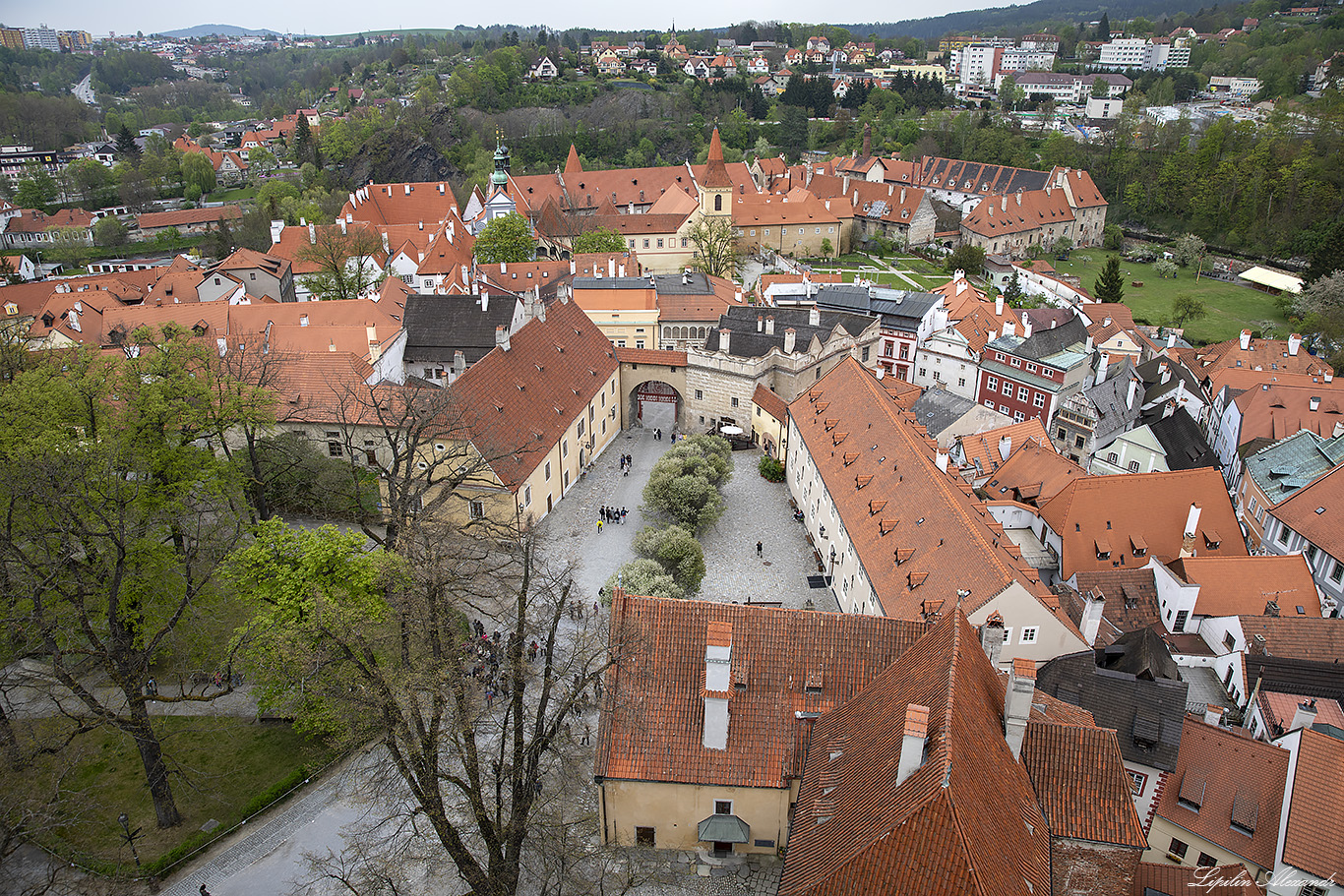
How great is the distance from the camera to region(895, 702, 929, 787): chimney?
14.4 m

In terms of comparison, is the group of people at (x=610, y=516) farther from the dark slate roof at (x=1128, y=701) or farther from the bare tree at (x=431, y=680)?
the dark slate roof at (x=1128, y=701)

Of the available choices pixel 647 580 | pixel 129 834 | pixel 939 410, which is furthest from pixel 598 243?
pixel 129 834

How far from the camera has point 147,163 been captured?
118875 mm

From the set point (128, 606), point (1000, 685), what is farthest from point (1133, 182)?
point (128, 606)

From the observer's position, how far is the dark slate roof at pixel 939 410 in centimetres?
4397

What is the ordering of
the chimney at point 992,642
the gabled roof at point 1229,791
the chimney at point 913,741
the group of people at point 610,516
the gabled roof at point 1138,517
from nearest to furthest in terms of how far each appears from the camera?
the chimney at point 913,741, the chimney at point 992,642, the gabled roof at point 1229,791, the gabled roof at point 1138,517, the group of people at point 610,516

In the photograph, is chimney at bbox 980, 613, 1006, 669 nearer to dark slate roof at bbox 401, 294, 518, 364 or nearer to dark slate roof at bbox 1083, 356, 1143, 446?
dark slate roof at bbox 1083, 356, 1143, 446

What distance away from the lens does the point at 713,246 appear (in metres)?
74.4

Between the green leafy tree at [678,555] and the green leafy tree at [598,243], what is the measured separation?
41400mm

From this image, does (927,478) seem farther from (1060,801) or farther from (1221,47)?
(1221,47)

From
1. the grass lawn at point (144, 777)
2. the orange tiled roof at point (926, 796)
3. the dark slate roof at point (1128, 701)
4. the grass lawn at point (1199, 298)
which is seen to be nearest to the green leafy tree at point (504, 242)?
the grass lawn at point (144, 777)

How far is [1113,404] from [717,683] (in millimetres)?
39145

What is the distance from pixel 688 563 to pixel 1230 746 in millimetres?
16846

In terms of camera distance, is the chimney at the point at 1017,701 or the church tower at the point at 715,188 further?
the church tower at the point at 715,188
